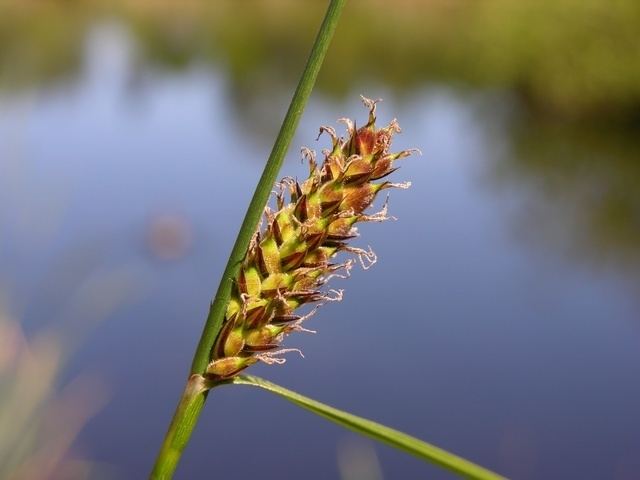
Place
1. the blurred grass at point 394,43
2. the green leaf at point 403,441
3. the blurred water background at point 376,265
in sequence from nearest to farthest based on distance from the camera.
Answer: the green leaf at point 403,441 → the blurred water background at point 376,265 → the blurred grass at point 394,43

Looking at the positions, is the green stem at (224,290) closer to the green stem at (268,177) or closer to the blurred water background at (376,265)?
the green stem at (268,177)

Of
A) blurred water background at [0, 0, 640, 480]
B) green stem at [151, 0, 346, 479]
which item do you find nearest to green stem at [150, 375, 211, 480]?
green stem at [151, 0, 346, 479]

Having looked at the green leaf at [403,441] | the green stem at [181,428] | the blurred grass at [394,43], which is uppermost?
the blurred grass at [394,43]

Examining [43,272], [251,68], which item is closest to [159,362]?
[43,272]

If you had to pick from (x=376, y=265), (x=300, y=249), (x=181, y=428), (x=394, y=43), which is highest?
(x=394, y=43)

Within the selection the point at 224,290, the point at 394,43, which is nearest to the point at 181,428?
the point at 224,290

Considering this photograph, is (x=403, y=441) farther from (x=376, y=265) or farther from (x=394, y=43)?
(x=394, y=43)

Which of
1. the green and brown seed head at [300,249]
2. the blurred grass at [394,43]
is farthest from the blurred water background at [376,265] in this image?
the green and brown seed head at [300,249]
